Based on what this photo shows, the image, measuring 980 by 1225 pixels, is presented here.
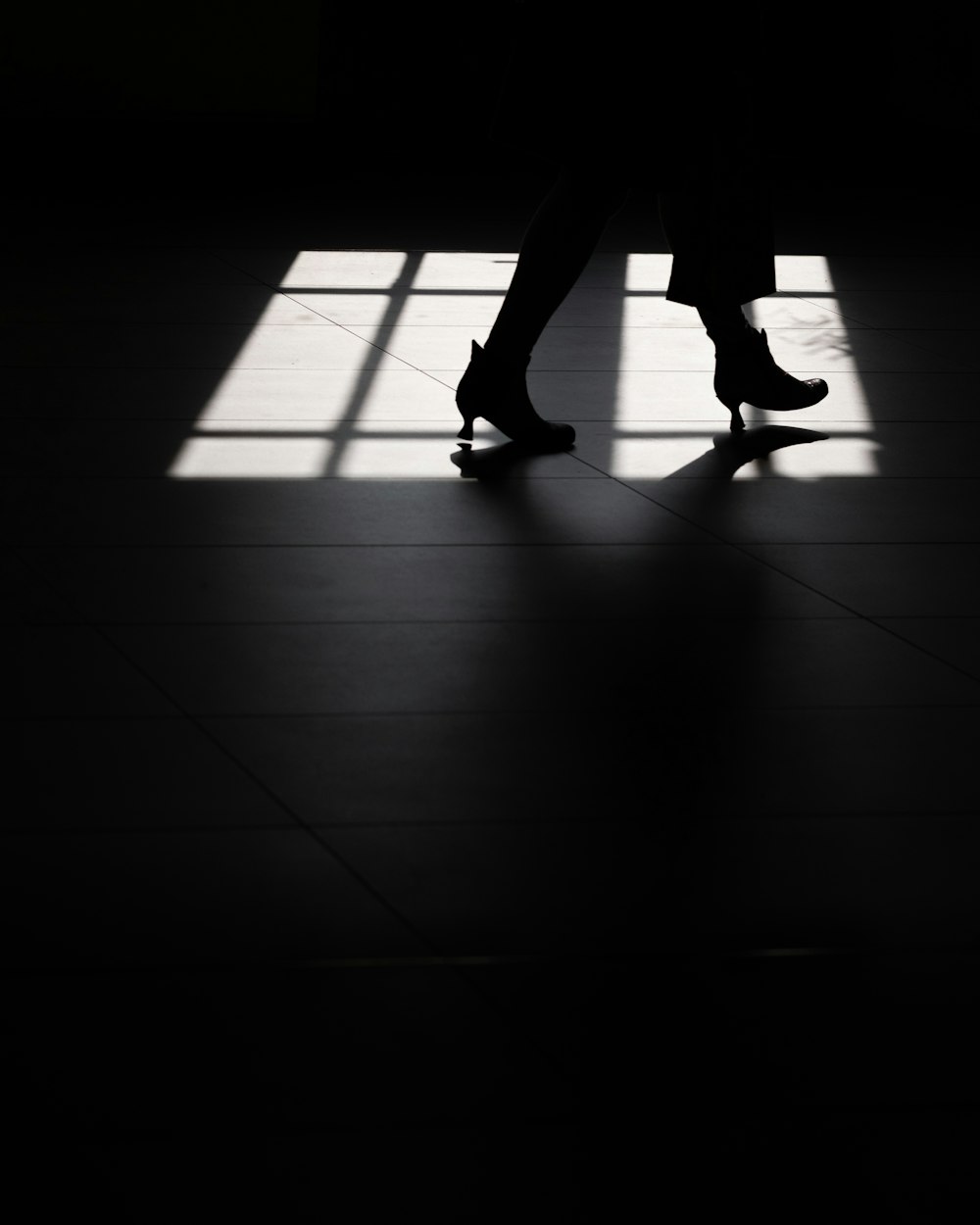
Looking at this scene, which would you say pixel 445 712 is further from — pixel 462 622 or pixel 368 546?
pixel 368 546

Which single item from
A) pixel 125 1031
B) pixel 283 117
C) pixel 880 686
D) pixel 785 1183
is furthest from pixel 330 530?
pixel 283 117

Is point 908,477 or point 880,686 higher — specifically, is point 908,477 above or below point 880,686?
above

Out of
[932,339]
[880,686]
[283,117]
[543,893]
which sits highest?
[283,117]

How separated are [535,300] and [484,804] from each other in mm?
1673

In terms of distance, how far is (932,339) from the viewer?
4527mm

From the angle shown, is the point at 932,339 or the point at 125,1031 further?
the point at 932,339

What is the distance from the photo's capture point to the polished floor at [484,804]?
1.34 metres

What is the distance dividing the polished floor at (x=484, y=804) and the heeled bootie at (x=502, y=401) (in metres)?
0.06

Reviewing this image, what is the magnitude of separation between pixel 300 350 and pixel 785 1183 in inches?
122

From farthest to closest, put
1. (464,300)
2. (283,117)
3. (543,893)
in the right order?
(283,117) < (464,300) < (543,893)

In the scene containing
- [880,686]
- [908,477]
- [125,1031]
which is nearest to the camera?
[125,1031]

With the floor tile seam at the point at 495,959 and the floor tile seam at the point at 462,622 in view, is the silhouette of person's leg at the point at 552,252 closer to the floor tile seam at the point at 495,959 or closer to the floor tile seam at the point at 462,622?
the floor tile seam at the point at 462,622

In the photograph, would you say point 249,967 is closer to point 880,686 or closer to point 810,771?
point 810,771

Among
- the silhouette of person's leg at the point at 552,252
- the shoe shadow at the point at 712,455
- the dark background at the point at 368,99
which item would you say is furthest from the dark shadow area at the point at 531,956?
the dark background at the point at 368,99
